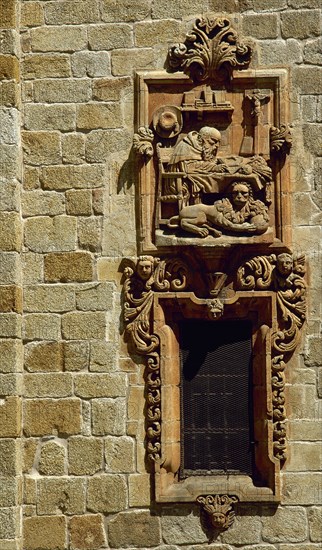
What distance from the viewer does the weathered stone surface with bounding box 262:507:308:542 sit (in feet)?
33.3

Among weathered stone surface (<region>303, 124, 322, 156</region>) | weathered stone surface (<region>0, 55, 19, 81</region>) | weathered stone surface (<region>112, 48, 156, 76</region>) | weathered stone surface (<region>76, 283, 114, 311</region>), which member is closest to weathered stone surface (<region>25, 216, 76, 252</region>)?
weathered stone surface (<region>76, 283, 114, 311</region>)

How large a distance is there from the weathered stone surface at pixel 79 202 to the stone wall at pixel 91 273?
0.01m

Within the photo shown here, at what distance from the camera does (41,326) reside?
10.4 m

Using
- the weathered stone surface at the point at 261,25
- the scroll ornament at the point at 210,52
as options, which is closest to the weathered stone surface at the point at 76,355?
the scroll ornament at the point at 210,52

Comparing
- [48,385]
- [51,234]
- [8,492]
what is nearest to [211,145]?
[51,234]

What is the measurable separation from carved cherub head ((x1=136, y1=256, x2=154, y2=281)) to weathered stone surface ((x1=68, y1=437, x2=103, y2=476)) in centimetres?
143

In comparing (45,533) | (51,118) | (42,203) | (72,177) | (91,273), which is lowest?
(45,533)

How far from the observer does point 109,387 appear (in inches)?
405

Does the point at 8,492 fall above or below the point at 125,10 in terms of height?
below

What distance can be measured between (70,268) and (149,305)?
746 mm

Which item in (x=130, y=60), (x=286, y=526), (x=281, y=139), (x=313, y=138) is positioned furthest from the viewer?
(x=130, y=60)

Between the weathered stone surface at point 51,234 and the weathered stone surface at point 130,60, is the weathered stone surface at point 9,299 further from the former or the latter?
the weathered stone surface at point 130,60

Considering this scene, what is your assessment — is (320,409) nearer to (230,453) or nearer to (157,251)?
(230,453)

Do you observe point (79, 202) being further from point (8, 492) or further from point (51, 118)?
point (8, 492)
